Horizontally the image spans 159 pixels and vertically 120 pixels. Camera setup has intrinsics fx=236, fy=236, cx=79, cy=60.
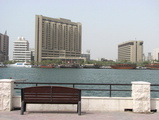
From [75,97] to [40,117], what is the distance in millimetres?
1434

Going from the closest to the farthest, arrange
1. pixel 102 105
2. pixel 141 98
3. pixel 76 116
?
pixel 76 116, pixel 141 98, pixel 102 105

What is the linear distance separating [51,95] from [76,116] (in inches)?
47.0

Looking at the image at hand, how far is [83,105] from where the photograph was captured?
9.70 metres

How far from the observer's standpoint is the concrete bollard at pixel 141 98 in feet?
30.9

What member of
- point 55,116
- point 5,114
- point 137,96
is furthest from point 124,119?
point 5,114

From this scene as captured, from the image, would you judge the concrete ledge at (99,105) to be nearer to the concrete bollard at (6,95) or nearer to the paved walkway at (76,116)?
the paved walkway at (76,116)

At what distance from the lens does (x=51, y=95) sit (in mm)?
8680

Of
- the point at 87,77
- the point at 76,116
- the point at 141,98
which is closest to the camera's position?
the point at 76,116

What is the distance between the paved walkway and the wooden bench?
345mm

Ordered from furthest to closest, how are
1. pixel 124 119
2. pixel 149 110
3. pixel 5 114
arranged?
pixel 149 110
pixel 5 114
pixel 124 119

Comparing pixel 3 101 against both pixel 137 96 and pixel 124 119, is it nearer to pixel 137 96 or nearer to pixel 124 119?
pixel 124 119

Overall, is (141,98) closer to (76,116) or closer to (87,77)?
(76,116)

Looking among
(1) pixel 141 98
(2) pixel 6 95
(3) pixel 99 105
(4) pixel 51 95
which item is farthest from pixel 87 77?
(4) pixel 51 95

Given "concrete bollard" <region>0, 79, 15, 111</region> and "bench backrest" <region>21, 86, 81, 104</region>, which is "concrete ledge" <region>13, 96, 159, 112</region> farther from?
"bench backrest" <region>21, 86, 81, 104</region>
